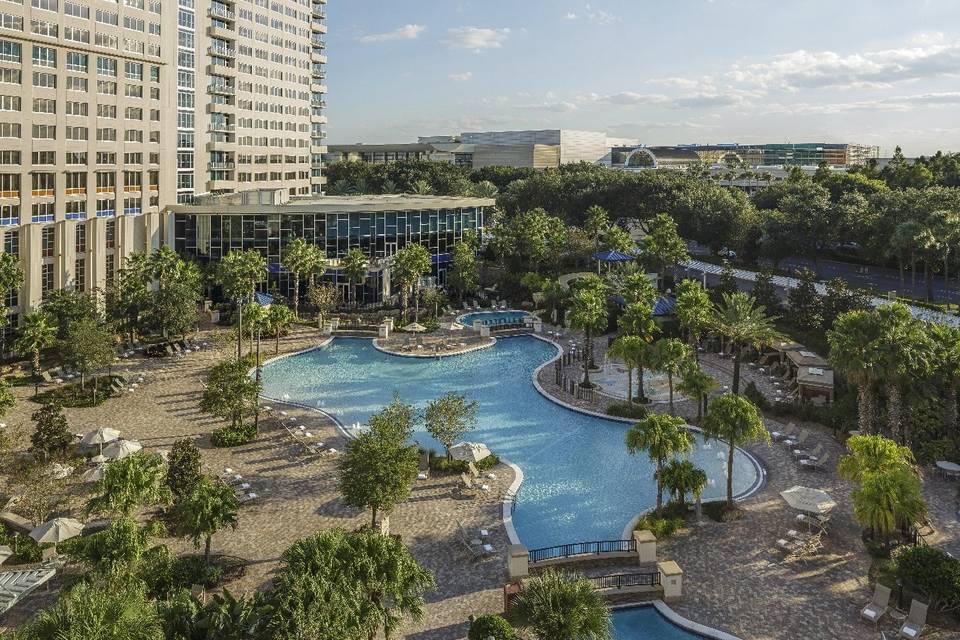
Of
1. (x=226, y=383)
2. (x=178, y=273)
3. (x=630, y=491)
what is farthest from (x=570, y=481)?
(x=178, y=273)

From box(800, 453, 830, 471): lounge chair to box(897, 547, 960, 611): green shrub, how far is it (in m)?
10.6

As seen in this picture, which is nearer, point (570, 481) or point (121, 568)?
point (121, 568)

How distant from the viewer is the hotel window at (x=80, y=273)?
58000 mm

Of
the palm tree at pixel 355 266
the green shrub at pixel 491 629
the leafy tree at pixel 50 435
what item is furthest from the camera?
the palm tree at pixel 355 266

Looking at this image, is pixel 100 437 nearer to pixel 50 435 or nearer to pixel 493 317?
pixel 50 435

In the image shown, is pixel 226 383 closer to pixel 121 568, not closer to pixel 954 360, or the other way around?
pixel 121 568

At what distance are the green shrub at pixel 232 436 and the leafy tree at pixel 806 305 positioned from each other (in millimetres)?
39185

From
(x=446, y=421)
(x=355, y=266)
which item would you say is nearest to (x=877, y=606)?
(x=446, y=421)

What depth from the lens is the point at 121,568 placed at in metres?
19.9

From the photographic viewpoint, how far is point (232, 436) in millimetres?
35625

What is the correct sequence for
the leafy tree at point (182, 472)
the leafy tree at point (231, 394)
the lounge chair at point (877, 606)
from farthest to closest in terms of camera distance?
the leafy tree at point (231, 394) → the leafy tree at point (182, 472) → the lounge chair at point (877, 606)

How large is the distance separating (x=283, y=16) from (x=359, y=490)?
94.2 meters

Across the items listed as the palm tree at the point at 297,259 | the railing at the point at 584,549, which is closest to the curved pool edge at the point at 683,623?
the railing at the point at 584,549

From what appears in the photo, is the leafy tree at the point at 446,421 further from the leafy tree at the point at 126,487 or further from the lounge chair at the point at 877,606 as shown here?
the lounge chair at the point at 877,606
